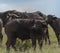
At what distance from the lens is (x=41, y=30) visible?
1416 cm

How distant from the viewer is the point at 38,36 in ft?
45.4

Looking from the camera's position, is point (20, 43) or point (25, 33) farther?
point (20, 43)

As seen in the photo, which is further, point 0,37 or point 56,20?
point 56,20

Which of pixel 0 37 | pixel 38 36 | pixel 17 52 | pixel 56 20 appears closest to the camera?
pixel 17 52

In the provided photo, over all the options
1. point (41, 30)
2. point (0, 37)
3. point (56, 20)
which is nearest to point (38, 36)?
point (41, 30)

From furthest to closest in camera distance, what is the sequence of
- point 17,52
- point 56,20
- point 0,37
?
1. point 56,20
2. point 0,37
3. point 17,52

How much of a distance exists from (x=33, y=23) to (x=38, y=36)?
3.35 ft

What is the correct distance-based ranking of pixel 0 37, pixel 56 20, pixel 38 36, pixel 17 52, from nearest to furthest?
pixel 17 52, pixel 38 36, pixel 0 37, pixel 56 20

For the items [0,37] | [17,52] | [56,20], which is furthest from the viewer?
[56,20]

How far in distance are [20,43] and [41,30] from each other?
103 inches

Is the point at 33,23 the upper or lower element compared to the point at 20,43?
upper

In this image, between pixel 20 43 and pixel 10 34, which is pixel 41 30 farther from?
pixel 20 43

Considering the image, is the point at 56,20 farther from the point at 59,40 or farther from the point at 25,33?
the point at 25,33

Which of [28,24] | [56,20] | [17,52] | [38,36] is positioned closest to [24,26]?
[28,24]
